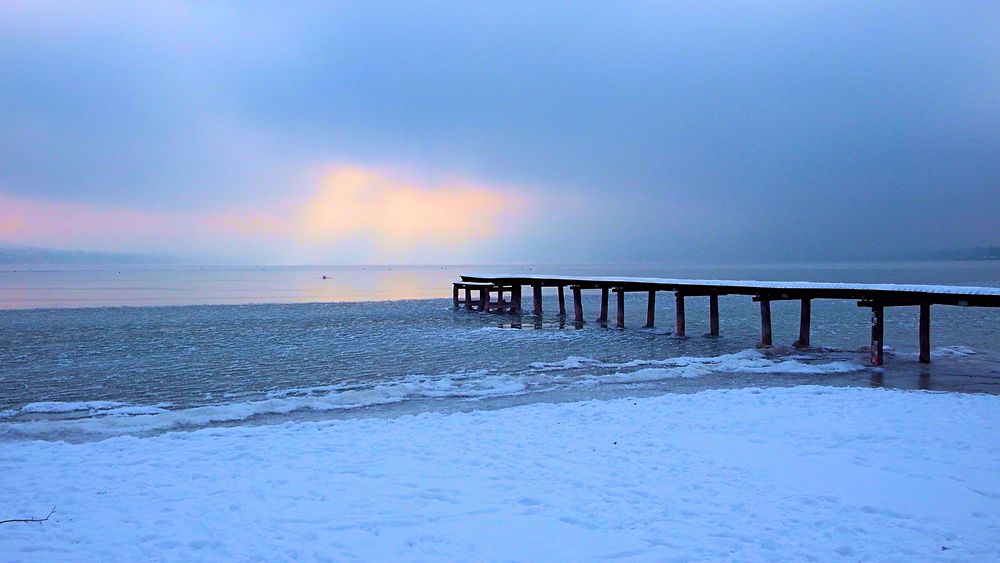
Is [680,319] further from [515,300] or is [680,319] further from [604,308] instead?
[515,300]

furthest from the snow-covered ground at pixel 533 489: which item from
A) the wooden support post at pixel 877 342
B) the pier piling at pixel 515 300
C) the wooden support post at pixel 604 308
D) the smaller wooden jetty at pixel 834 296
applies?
the pier piling at pixel 515 300

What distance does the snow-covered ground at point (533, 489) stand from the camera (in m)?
5.10

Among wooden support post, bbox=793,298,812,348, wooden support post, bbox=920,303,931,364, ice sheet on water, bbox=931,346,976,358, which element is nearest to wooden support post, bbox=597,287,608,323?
wooden support post, bbox=793,298,812,348

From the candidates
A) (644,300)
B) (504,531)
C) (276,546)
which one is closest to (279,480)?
(276,546)

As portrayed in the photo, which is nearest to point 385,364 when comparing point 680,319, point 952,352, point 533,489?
point 533,489

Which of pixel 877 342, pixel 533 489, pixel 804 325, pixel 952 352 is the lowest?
pixel 952 352

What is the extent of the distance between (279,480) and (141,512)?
1.26m

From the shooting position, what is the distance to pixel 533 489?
20.9ft

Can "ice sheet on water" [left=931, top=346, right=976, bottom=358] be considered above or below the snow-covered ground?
below

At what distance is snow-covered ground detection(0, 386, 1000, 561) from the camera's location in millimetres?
5098

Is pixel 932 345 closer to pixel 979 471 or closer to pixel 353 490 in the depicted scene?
pixel 979 471

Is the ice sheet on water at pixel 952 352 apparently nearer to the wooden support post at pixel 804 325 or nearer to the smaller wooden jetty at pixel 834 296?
the smaller wooden jetty at pixel 834 296

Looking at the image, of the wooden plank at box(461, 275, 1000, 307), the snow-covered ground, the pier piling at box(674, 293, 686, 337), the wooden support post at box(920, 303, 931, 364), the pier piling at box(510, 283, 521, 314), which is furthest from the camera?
the pier piling at box(510, 283, 521, 314)

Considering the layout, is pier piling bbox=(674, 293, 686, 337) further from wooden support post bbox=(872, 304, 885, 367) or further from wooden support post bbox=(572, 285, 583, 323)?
wooden support post bbox=(872, 304, 885, 367)
